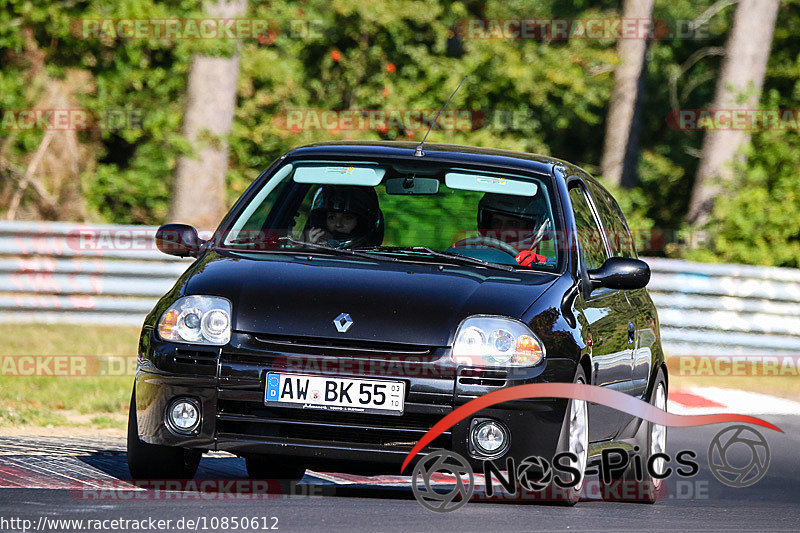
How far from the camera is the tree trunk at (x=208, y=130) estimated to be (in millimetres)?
19656

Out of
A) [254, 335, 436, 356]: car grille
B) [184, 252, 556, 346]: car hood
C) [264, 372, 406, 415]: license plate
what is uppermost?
[184, 252, 556, 346]: car hood

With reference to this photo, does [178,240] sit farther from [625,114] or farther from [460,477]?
[625,114]

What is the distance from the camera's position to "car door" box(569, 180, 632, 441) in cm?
666

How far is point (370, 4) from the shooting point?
25266 mm

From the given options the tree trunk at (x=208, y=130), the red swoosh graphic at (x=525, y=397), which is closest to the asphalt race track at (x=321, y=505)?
the red swoosh graphic at (x=525, y=397)

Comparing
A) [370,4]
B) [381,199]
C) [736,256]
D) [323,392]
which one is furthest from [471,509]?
[370,4]

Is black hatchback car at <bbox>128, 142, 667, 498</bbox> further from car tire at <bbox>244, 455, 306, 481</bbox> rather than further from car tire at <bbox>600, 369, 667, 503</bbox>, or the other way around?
car tire at <bbox>244, 455, 306, 481</bbox>

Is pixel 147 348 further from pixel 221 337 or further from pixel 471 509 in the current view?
pixel 471 509

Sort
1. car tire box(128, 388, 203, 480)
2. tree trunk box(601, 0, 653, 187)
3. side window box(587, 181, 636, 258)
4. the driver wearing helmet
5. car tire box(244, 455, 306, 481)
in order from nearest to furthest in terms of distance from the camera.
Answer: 1. car tire box(128, 388, 203, 480)
2. the driver wearing helmet
3. car tire box(244, 455, 306, 481)
4. side window box(587, 181, 636, 258)
5. tree trunk box(601, 0, 653, 187)

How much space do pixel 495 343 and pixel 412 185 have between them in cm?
156

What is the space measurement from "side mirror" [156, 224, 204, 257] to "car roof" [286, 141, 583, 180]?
0.71 m

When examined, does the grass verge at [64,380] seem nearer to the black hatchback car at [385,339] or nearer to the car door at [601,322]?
the black hatchback car at [385,339]

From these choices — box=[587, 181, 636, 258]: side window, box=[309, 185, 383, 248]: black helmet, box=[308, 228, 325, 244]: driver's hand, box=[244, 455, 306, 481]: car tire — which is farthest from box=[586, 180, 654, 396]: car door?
box=[244, 455, 306, 481]: car tire

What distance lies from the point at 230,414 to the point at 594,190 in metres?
3.19
